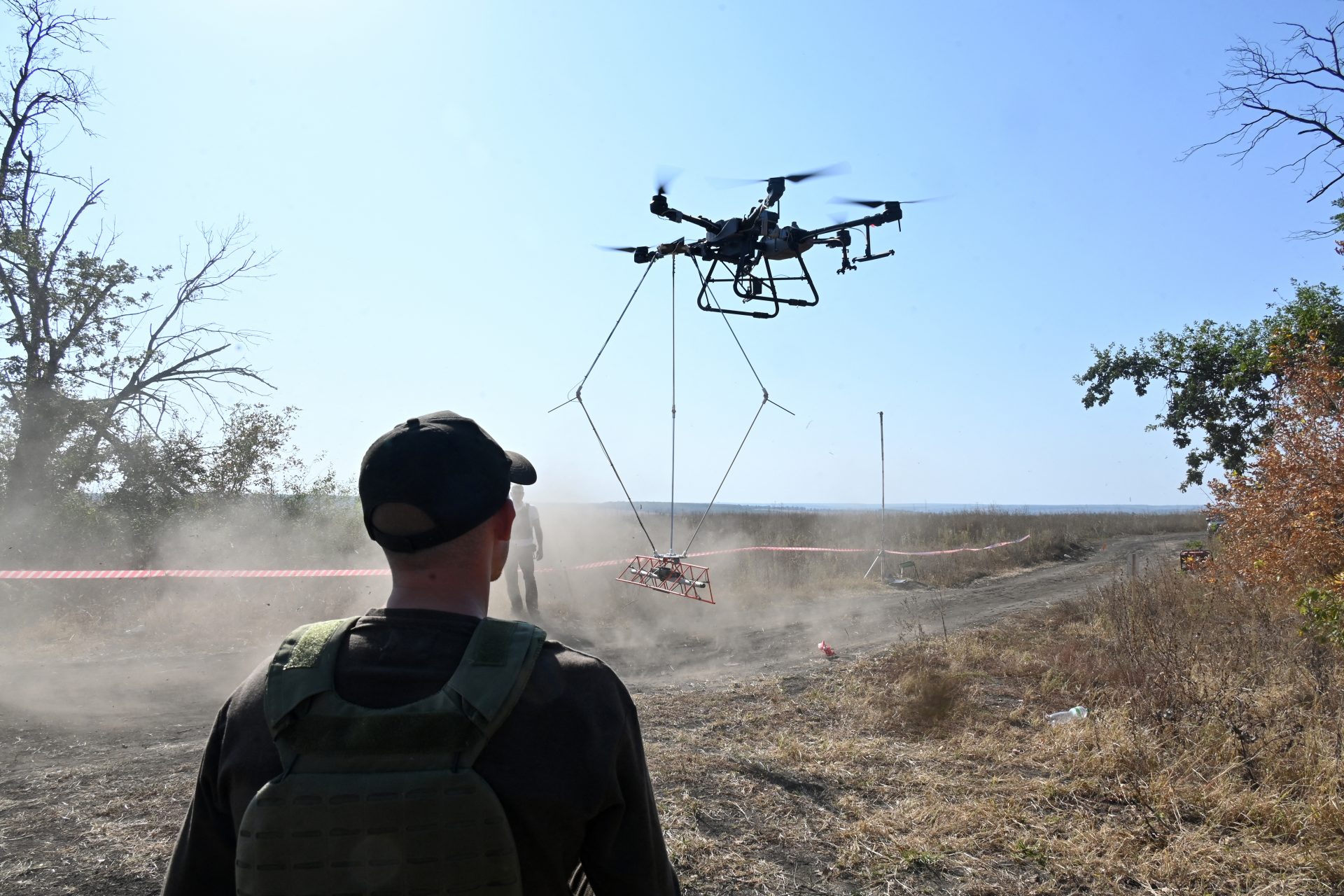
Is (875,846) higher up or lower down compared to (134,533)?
lower down

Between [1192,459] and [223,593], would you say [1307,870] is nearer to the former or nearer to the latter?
[223,593]

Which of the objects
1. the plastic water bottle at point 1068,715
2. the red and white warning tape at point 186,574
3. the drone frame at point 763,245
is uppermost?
the drone frame at point 763,245

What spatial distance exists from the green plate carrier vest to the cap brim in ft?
2.50

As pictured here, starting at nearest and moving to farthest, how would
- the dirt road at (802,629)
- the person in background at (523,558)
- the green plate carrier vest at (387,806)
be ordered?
1. the green plate carrier vest at (387,806)
2. the dirt road at (802,629)
3. the person in background at (523,558)

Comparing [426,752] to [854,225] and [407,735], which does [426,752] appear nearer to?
[407,735]

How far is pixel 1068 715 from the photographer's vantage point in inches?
285

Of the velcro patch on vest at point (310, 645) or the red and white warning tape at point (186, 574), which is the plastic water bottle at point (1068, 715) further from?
the red and white warning tape at point (186, 574)

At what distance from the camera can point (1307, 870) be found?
4.39 metres

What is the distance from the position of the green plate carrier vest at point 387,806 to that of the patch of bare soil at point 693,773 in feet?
10.9

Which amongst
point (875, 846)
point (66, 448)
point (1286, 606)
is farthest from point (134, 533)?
point (1286, 606)

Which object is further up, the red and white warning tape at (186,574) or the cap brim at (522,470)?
the cap brim at (522,470)

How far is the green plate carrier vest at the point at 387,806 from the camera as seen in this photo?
147 cm

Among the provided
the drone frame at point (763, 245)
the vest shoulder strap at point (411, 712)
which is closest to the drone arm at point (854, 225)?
the drone frame at point (763, 245)

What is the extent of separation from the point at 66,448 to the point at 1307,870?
61.4ft
